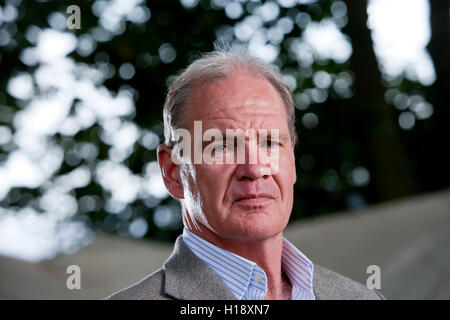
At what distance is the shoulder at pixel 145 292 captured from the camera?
4.15 ft

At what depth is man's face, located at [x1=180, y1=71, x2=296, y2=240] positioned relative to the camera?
1198 mm

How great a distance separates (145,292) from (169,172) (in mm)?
319

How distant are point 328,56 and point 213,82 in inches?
143

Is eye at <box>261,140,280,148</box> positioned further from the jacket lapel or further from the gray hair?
the jacket lapel

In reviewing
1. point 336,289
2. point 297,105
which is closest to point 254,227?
point 336,289

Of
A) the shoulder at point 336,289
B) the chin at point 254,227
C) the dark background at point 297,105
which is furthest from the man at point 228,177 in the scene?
the dark background at point 297,105

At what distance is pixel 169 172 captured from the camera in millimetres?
1387

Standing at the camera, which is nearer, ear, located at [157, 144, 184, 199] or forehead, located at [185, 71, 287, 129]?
forehead, located at [185, 71, 287, 129]

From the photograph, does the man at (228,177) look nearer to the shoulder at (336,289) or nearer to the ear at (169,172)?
the ear at (169,172)

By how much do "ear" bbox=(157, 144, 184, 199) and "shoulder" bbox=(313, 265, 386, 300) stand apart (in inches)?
19.5

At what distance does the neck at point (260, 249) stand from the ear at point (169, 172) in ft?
0.32

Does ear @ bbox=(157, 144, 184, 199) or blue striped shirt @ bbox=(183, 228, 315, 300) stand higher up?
ear @ bbox=(157, 144, 184, 199)

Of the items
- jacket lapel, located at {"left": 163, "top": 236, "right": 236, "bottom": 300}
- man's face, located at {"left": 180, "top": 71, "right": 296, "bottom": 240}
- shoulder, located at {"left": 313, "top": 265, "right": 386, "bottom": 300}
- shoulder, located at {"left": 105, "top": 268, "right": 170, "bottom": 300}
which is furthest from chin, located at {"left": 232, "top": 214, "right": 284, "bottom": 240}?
shoulder, located at {"left": 313, "top": 265, "right": 386, "bottom": 300}

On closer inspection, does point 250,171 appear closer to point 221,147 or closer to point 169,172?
point 221,147
